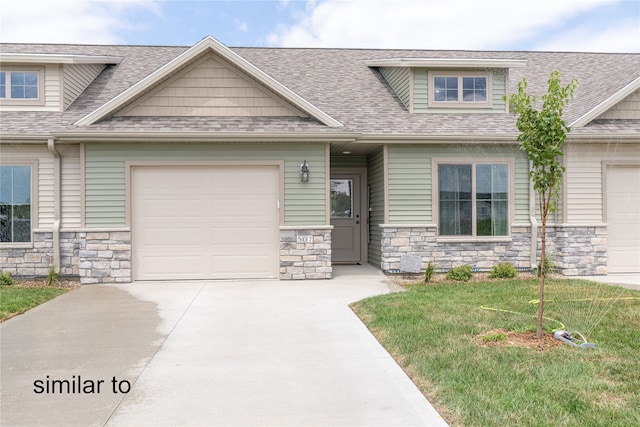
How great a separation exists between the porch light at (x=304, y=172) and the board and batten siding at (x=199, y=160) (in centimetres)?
8

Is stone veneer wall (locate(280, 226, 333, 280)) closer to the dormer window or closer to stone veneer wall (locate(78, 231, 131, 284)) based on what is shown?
stone veneer wall (locate(78, 231, 131, 284))

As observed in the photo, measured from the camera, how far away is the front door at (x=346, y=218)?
12.9 metres

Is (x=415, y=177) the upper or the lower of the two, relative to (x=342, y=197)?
upper

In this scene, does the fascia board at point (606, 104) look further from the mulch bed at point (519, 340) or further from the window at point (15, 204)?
the window at point (15, 204)

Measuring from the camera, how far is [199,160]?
10062mm

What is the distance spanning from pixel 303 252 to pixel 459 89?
547 cm

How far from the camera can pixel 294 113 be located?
1045 cm

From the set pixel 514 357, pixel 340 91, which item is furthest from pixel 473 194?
pixel 514 357

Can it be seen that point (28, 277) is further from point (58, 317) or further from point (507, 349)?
point (507, 349)

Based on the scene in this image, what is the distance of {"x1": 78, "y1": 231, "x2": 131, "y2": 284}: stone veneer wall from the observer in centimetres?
986

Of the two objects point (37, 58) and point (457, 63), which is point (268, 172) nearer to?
point (457, 63)

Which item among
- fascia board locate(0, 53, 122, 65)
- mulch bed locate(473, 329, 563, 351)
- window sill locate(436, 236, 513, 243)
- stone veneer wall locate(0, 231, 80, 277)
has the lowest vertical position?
mulch bed locate(473, 329, 563, 351)

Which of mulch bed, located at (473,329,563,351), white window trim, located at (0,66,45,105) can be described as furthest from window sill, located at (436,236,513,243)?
white window trim, located at (0,66,45,105)

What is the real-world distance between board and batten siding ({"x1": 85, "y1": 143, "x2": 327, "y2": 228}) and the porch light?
0.25ft
